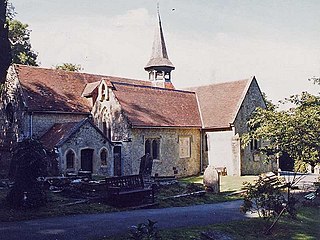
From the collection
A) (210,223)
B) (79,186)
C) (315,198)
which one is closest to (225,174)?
(315,198)

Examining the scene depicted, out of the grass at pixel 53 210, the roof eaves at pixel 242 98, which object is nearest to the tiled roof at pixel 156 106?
the roof eaves at pixel 242 98

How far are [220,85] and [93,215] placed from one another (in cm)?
2558

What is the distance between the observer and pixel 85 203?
1667cm

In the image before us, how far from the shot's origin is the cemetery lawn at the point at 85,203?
14.2 metres

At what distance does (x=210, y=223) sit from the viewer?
549 inches

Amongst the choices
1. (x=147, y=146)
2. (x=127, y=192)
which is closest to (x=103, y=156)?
(x=147, y=146)

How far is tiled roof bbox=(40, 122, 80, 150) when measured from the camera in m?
26.3

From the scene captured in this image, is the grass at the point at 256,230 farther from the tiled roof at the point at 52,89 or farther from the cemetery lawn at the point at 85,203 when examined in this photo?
the tiled roof at the point at 52,89

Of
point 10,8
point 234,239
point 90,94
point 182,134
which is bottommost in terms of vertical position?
point 234,239

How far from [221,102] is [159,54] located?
50.9 feet

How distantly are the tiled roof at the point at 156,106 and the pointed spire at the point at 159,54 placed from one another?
10122 millimetres

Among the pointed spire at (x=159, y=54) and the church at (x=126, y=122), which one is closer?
the church at (x=126, y=122)

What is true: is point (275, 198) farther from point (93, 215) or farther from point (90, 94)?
point (90, 94)

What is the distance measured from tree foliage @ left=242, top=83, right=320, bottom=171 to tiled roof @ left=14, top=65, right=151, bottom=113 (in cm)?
1820
